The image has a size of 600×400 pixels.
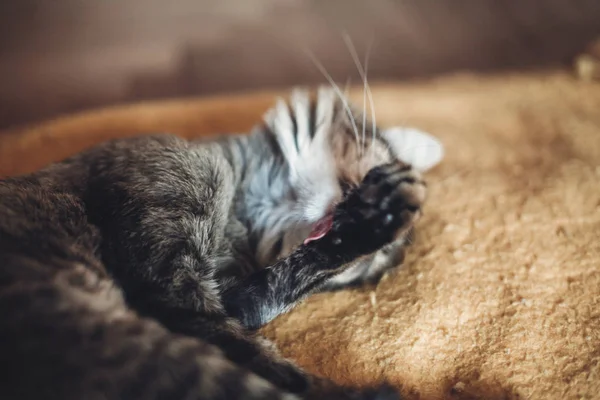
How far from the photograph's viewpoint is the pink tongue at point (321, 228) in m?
1.43

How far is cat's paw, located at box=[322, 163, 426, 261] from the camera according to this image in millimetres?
1345

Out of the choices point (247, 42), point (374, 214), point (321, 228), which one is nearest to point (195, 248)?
point (321, 228)

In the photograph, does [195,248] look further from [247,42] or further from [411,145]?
[247,42]

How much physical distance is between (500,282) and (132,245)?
1072 millimetres

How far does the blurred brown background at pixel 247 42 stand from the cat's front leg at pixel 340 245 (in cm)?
178

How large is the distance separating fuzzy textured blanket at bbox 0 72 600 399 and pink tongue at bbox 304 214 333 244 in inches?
8.6

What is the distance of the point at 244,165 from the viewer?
1.69 metres

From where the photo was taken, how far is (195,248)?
4.33 ft

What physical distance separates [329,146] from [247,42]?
174 cm

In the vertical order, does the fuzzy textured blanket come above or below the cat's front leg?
below

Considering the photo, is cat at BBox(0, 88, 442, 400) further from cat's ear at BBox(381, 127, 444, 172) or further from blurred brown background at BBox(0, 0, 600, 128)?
blurred brown background at BBox(0, 0, 600, 128)

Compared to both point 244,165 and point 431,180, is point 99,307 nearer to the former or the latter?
point 244,165

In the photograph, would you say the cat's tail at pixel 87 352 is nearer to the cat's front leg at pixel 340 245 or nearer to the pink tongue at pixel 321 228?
the cat's front leg at pixel 340 245

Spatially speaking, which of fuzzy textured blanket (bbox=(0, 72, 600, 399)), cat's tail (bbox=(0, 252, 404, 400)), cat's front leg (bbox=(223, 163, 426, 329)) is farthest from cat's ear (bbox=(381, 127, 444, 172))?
cat's tail (bbox=(0, 252, 404, 400))
